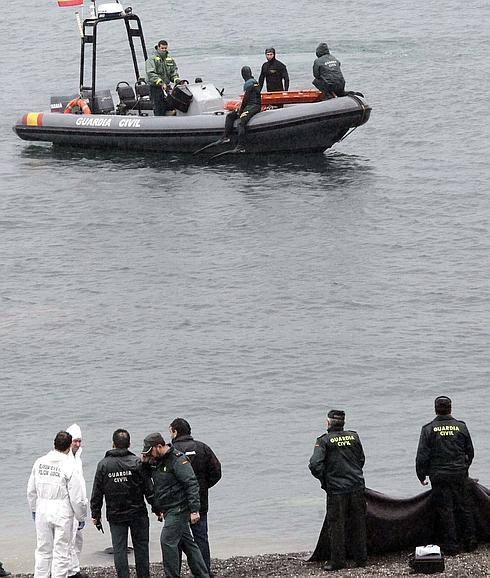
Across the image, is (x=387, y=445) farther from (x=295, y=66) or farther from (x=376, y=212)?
(x=295, y=66)

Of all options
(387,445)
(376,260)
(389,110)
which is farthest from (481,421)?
(389,110)

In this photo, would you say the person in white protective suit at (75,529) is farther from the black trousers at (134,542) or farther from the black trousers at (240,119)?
the black trousers at (240,119)

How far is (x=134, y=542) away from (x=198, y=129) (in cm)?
1493

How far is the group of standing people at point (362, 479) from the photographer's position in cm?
841

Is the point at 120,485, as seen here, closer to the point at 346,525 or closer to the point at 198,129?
the point at 346,525

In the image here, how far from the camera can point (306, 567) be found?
348 inches

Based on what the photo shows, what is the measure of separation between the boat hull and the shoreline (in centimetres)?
1325

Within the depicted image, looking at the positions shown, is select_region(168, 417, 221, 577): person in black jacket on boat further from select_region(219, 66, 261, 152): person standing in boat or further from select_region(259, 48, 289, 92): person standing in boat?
select_region(259, 48, 289, 92): person standing in boat

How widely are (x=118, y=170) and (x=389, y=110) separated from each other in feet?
20.4

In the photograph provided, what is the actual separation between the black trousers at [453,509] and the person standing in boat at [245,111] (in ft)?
42.9

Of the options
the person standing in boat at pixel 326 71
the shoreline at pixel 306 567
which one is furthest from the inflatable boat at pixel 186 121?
the shoreline at pixel 306 567

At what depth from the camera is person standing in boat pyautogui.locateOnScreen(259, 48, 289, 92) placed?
2200 cm

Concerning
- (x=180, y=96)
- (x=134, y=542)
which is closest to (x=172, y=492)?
(x=134, y=542)

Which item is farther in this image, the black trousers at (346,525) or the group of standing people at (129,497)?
the black trousers at (346,525)
